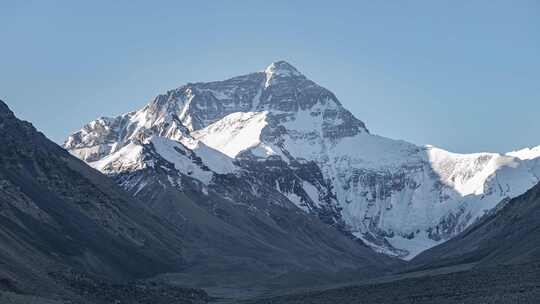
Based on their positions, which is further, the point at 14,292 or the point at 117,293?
the point at 117,293

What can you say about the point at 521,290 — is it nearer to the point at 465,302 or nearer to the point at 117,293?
the point at 465,302

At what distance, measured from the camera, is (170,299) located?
19975cm

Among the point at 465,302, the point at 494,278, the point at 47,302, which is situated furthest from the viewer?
the point at 494,278

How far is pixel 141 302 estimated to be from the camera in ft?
605

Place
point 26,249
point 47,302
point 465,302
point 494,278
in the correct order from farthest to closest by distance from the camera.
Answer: point 26,249, point 494,278, point 465,302, point 47,302

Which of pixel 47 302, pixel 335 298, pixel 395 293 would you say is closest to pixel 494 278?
pixel 395 293

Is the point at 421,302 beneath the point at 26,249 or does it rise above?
beneath

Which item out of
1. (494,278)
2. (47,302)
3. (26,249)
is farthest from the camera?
(26,249)

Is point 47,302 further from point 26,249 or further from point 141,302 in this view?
point 26,249

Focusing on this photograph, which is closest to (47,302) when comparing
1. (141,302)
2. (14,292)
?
(14,292)

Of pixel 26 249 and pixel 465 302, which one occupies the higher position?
pixel 26 249

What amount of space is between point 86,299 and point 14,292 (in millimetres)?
18766

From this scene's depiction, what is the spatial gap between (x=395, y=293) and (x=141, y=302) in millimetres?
45266

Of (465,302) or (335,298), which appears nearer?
(465,302)
